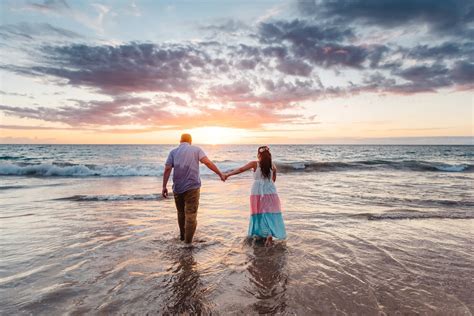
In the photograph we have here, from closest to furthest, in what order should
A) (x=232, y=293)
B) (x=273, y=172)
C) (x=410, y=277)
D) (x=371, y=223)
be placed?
(x=232, y=293)
(x=410, y=277)
(x=273, y=172)
(x=371, y=223)

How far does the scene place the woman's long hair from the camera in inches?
258

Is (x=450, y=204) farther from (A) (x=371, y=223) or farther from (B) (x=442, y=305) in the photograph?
(B) (x=442, y=305)

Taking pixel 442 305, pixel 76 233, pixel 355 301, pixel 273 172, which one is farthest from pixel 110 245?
pixel 442 305

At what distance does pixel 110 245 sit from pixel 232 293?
3.66 meters

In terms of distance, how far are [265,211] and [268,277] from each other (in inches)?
84.3

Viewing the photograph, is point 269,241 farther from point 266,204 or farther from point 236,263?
point 236,263

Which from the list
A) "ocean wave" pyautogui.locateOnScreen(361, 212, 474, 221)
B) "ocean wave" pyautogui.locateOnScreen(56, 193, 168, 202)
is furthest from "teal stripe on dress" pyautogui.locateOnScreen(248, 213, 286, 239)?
"ocean wave" pyautogui.locateOnScreen(56, 193, 168, 202)

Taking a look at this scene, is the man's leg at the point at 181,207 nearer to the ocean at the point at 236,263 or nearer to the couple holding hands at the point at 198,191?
the couple holding hands at the point at 198,191

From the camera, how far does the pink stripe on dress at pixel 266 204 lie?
6.62 meters

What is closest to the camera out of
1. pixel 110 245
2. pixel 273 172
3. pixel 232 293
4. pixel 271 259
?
pixel 232 293

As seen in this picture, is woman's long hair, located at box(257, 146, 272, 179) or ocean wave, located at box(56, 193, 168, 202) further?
ocean wave, located at box(56, 193, 168, 202)

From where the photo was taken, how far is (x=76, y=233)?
24.2 feet

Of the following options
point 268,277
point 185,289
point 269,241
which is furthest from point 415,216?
point 185,289

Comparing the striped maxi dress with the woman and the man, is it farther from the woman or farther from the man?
the man
